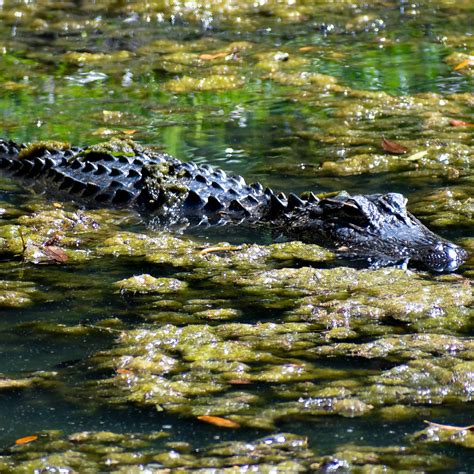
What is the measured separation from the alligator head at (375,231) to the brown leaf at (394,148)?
1953 millimetres

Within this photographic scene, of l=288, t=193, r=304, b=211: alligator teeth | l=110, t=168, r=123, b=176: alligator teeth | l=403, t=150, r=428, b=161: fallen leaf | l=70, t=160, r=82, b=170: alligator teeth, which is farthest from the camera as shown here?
l=403, t=150, r=428, b=161: fallen leaf

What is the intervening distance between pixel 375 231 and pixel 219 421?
258 centimetres

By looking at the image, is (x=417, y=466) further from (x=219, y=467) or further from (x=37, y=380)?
(x=37, y=380)

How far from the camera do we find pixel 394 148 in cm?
789

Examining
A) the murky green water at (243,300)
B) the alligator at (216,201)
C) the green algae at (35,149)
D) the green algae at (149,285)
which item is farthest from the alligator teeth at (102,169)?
the green algae at (149,285)

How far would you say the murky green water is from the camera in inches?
128

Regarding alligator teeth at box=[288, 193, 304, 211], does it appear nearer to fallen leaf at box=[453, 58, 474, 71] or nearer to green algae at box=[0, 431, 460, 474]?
green algae at box=[0, 431, 460, 474]

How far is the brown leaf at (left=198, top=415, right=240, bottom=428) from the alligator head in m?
2.14

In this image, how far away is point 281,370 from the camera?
3.82m

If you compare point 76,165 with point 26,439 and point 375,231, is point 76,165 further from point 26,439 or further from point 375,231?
point 26,439

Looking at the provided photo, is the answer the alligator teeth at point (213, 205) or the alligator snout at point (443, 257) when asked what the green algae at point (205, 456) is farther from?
the alligator teeth at point (213, 205)

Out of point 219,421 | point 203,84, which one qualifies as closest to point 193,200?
point 219,421

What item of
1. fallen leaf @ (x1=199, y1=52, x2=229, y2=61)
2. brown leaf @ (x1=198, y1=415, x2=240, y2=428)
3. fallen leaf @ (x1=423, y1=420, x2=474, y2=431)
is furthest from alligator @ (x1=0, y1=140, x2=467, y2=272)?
fallen leaf @ (x1=199, y1=52, x2=229, y2=61)

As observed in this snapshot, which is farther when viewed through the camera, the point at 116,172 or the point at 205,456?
the point at 116,172
